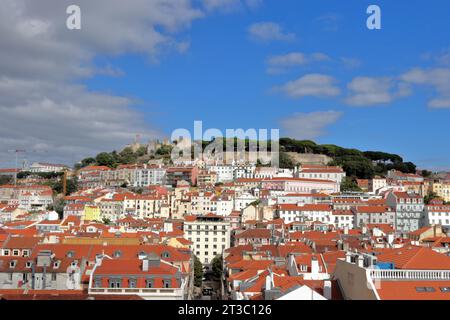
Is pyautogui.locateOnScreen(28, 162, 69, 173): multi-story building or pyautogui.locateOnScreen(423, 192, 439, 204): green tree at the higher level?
pyautogui.locateOnScreen(28, 162, 69, 173): multi-story building

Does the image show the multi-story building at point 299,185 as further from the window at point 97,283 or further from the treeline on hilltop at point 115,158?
the window at point 97,283

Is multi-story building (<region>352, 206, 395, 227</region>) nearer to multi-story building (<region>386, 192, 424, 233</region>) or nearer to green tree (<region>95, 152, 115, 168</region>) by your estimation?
multi-story building (<region>386, 192, 424, 233</region>)

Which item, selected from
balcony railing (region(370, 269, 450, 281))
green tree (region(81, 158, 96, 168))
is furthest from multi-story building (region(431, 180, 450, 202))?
green tree (region(81, 158, 96, 168))

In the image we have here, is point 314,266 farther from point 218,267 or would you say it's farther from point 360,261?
point 218,267
